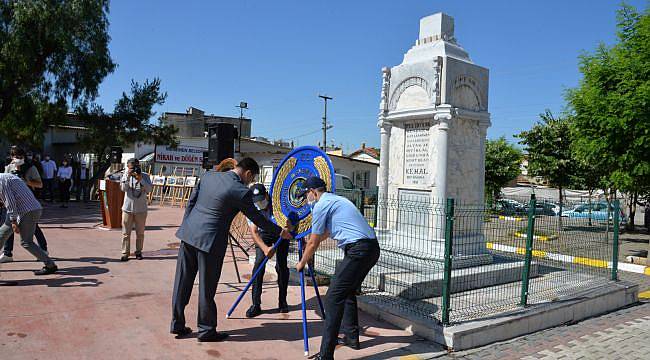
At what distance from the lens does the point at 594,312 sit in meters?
6.82

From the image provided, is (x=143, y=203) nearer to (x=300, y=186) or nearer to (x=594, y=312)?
(x=300, y=186)

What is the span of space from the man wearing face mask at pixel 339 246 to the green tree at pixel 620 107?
8.82 m

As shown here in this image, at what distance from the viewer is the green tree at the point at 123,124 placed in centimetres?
1875

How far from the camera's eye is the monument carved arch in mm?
7488

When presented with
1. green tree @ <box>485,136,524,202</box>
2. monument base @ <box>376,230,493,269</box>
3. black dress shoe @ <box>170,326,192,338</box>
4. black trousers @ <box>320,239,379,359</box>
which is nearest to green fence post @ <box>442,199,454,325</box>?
black trousers @ <box>320,239,379,359</box>

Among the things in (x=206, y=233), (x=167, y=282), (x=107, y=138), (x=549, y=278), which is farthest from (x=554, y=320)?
(x=107, y=138)

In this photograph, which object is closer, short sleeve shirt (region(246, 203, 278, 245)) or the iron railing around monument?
short sleeve shirt (region(246, 203, 278, 245))

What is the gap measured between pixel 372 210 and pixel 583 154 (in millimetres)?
6660

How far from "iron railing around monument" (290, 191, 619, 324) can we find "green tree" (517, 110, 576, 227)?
34.2 ft

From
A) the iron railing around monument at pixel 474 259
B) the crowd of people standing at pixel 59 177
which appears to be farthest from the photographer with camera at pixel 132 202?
the crowd of people standing at pixel 59 177

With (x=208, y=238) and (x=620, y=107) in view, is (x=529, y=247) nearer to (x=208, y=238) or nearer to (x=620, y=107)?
(x=208, y=238)

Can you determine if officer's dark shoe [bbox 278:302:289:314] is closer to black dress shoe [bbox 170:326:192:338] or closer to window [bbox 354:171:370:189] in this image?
black dress shoe [bbox 170:326:192:338]

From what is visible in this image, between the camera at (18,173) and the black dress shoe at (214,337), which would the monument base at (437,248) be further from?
the camera at (18,173)

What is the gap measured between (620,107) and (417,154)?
602 centimetres
